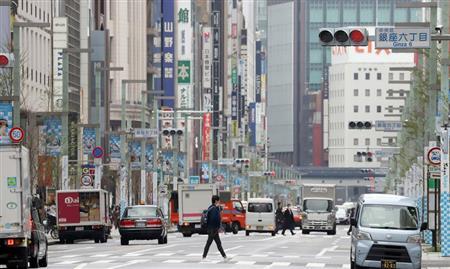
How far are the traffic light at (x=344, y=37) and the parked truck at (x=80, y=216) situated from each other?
3449cm

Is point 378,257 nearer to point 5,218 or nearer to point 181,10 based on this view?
point 5,218

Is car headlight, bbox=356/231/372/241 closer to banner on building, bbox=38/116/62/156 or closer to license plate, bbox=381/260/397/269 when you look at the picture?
license plate, bbox=381/260/397/269

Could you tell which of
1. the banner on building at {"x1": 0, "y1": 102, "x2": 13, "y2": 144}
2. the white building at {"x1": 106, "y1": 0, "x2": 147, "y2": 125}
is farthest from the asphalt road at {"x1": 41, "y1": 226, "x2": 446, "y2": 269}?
the white building at {"x1": 106, "y1": 0, "x2": 147, "y2": 125}

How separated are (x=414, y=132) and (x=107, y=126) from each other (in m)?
51.1

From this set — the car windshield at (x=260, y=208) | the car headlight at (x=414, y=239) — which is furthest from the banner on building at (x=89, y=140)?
the car headlight at (x=414, y=239)

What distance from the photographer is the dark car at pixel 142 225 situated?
206 ft

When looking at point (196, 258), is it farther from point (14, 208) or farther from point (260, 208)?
point (260, 208)

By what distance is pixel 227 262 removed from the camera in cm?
4384

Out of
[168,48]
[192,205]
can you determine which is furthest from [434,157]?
[168,48]

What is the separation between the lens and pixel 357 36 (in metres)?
35.2

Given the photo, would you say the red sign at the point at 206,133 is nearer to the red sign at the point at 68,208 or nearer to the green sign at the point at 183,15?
the green sign at the point at 183,15

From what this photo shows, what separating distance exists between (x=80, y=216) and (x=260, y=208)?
21.3m

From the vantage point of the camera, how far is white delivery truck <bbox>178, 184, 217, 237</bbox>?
85.0m

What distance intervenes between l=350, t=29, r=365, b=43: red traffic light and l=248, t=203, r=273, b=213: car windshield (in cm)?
5335
